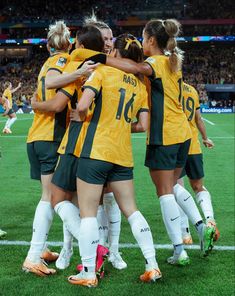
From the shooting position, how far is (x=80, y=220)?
401cm

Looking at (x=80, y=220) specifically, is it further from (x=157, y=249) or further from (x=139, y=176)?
(x=139, y=176)

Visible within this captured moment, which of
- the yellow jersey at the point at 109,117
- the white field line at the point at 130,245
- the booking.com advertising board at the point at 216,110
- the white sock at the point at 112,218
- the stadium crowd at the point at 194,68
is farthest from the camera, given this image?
the stadium crowd at the point at 194,68

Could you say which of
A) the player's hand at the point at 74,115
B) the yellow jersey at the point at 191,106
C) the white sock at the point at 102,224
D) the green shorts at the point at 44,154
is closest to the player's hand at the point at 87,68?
the player's hand at the point at 74,115

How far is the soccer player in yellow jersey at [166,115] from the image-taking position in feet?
14.0

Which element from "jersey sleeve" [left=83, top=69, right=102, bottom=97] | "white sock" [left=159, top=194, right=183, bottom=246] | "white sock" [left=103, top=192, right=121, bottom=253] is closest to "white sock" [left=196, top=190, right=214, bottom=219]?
"white sock" [left=159, top=194, right=183, bottom=246]

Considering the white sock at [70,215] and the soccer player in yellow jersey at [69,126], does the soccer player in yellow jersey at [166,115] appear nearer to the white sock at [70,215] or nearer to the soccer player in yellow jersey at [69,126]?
the soccer player in yellow jersey at [69,126]

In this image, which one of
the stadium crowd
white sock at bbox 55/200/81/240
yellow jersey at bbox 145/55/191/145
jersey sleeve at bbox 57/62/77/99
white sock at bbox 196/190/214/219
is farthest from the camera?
the stadium crowd

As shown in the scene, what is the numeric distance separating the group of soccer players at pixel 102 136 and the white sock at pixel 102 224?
10 millimetres

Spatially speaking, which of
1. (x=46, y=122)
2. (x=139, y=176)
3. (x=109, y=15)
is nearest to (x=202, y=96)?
(x=109, y=15)

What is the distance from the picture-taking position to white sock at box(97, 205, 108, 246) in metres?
4.43

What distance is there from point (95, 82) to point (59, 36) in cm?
81

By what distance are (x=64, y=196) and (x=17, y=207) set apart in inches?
128

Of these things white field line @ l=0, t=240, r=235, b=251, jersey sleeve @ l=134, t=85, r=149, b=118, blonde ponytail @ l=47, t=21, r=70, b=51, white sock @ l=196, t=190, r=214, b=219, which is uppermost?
blonde ponytail @ l=47, t=21, r=70, b=51

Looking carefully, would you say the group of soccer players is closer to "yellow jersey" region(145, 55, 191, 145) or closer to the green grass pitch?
"yellow jersey" region(145, 55, 191, 145)
